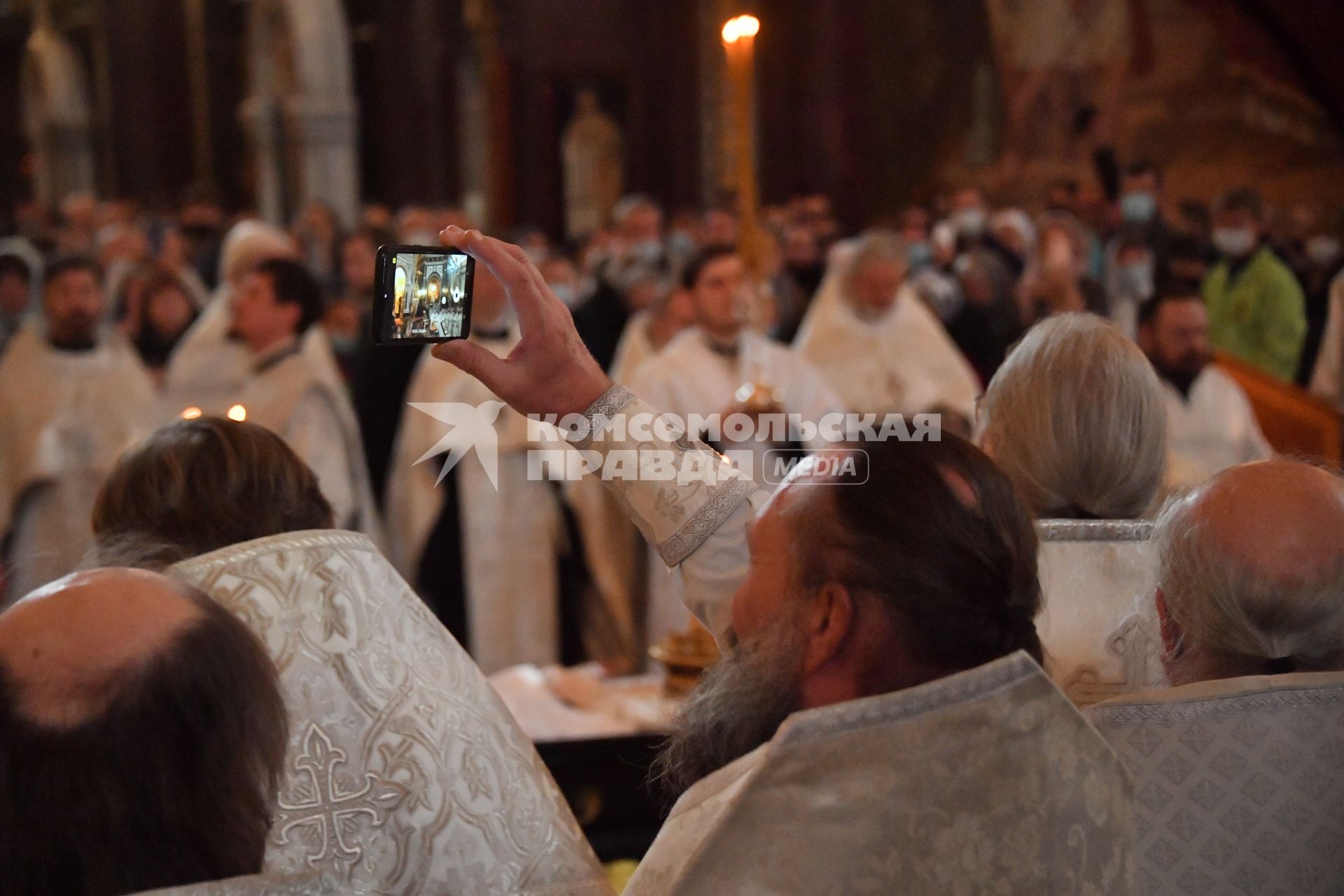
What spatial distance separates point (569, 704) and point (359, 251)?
6.31 meters

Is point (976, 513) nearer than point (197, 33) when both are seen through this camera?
Yes

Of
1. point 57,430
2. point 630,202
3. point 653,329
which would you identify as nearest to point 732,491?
point 57,430

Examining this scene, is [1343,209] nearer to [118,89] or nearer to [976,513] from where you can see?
[976,513]

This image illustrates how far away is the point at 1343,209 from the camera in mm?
12133

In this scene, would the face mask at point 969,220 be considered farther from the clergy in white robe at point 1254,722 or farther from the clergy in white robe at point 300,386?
the clergy in white robe at point 1254,722

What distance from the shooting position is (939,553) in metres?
1.39

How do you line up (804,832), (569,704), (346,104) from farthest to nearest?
1. (346,104)
2. (569,704)
3. (804,832)

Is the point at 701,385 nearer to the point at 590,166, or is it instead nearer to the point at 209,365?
the point at 209,365

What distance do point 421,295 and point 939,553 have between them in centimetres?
70

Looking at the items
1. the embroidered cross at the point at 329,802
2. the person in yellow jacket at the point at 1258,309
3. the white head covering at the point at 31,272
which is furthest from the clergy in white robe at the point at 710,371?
the person in yellow jacket at the point at 1258,309

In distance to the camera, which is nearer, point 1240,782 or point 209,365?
point 1240,782

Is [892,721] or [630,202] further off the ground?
[630,202]

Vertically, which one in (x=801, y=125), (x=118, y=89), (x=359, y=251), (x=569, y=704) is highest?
(x=118, y=89)

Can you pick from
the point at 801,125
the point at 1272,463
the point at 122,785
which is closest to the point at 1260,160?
the point at 801,125
